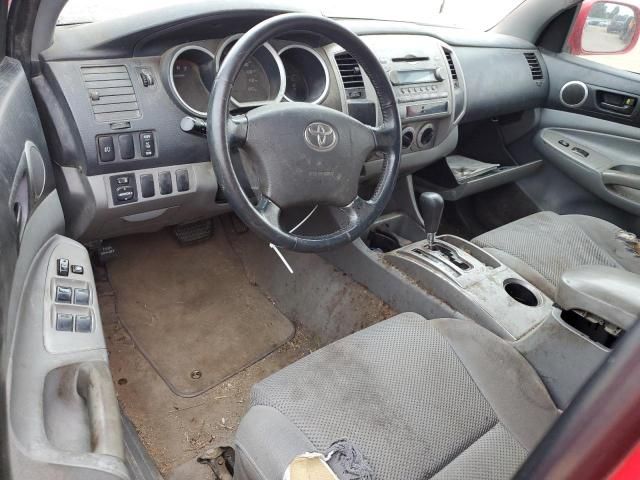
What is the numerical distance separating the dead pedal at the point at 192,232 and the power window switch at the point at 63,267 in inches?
39.3

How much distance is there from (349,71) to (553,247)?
848 millimetres

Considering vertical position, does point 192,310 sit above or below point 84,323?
below

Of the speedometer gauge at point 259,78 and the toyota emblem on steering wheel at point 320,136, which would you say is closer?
the toyota emblem on steering wheel at point 320,136

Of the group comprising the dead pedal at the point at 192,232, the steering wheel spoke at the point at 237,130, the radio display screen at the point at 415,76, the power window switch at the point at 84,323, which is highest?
the steering wheel spoke at the point at 237,130

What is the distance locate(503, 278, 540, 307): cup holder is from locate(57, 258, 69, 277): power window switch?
1.13 meters

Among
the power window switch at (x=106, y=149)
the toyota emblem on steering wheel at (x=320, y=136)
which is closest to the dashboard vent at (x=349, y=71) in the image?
the toyota emblem on steering wheel at (x=320, y=136)

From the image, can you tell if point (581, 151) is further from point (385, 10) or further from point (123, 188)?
point (123, 188)

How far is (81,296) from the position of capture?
1147 millimetres

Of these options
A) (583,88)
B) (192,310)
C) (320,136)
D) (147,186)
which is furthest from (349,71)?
(583,88)

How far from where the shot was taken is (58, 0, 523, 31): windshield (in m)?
1.59

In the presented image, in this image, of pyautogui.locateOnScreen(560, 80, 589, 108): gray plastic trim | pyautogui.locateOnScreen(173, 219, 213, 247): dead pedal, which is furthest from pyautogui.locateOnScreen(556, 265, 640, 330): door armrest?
pyautogui.locateOnScreen(560, 80, 589, 108): gray plastic trim

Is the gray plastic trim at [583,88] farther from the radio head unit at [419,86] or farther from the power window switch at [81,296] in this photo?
the power window switch at [81,296]

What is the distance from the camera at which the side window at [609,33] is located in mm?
2469

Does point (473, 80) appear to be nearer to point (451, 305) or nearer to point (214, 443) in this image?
point (451, 305)
